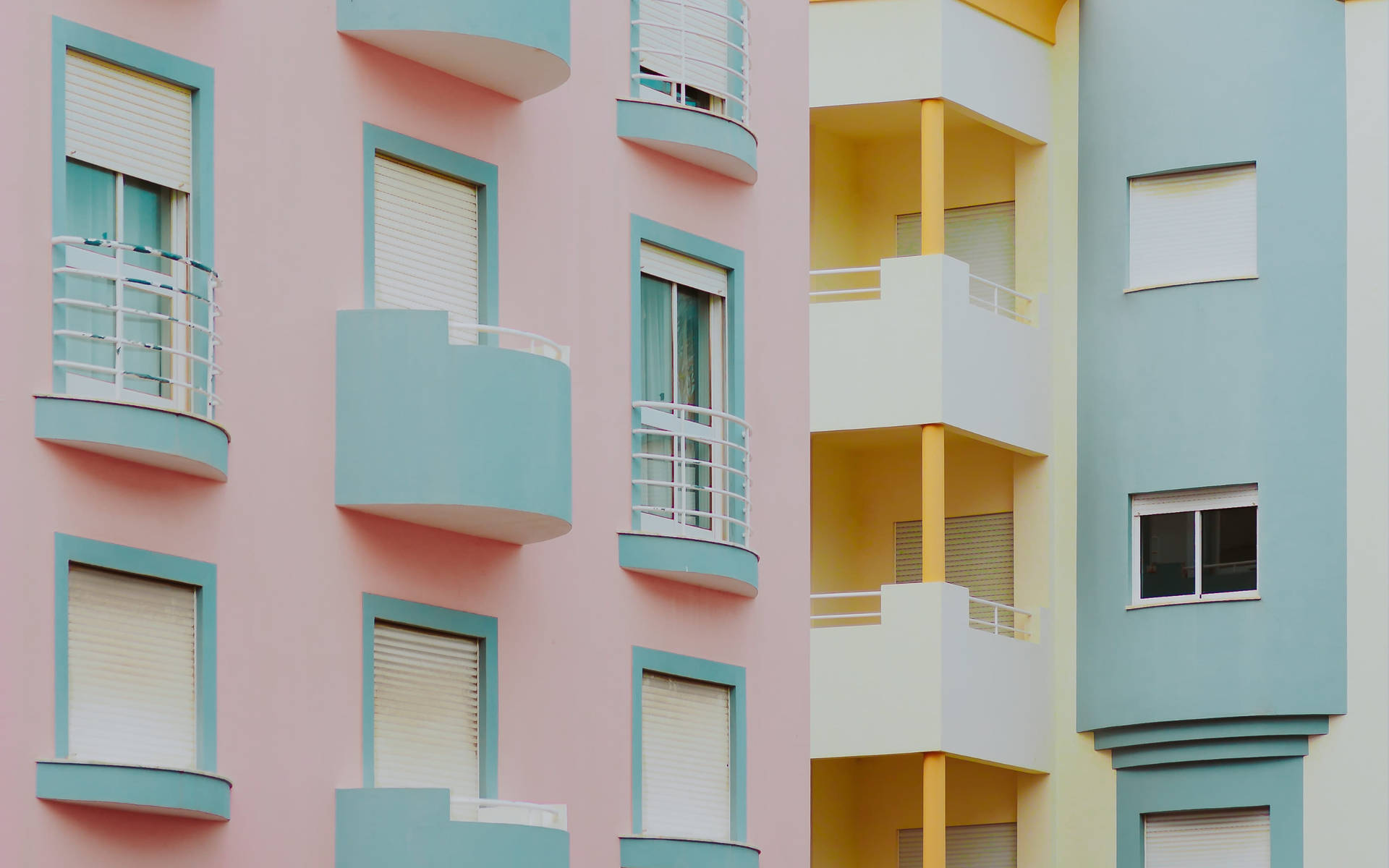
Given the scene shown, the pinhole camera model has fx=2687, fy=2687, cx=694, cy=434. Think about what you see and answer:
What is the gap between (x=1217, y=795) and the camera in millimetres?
30672

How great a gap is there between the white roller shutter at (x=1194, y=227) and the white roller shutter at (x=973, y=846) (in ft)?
22.5

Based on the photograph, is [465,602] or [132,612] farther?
[465,602]

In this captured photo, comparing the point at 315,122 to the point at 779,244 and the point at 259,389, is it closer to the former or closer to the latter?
the point at 259,389

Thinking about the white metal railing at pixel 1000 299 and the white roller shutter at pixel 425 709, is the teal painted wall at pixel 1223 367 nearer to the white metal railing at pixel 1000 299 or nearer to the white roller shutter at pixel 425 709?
the white metal railing at pixel 1000 299

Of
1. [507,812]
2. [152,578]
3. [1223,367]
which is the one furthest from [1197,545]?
[152,578]

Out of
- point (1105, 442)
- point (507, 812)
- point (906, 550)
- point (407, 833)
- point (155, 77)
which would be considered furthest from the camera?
point (906, 550)

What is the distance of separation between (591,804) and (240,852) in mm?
4157

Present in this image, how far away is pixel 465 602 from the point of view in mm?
20281

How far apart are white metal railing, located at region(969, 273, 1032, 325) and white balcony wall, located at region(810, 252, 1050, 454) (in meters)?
0.89

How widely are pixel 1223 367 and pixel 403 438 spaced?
574 inches

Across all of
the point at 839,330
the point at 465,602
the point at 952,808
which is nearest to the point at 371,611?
the point at 465,602

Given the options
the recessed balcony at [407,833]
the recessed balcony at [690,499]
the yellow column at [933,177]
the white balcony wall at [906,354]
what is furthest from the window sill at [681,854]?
the yellow column at [933,177]

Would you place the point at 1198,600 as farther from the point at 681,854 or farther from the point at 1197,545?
the point at 681,854

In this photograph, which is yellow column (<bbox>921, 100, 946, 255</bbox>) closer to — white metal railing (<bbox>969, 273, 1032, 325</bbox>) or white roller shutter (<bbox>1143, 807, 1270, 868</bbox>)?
white metal railing (<bbox>969, 273, 1032, 325</bbox>)
